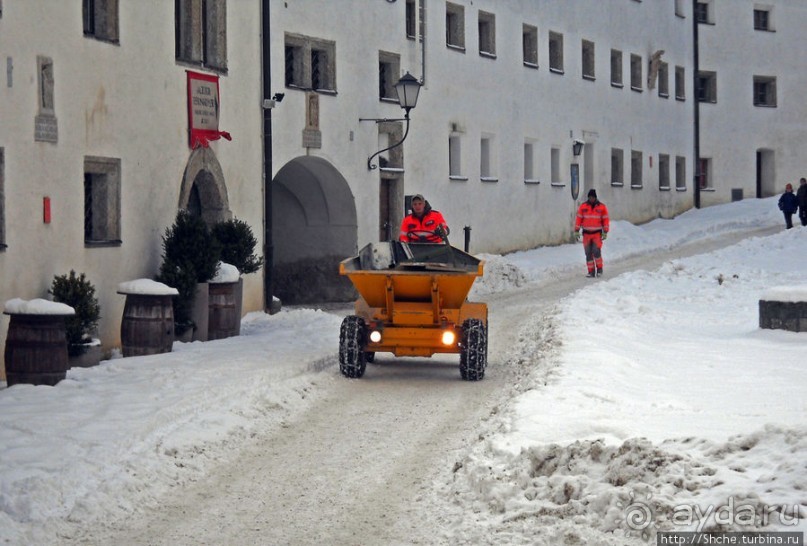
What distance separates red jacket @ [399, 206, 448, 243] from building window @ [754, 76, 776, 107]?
1401 inches

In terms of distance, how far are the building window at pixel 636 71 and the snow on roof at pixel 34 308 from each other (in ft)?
104

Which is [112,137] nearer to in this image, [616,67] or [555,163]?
[555,163]

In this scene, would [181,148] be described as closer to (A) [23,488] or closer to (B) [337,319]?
(B) [337,319]

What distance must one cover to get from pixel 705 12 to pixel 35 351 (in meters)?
39.3

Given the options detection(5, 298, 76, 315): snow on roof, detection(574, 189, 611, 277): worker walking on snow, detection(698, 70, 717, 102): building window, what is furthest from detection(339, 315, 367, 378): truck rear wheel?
detection(698, 70, 717, 102): building window

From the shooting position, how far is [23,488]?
8211 mm

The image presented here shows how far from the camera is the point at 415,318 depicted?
14242mm

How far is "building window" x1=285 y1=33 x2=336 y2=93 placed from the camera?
23.6 metres

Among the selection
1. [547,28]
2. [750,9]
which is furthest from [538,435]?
[750,9]

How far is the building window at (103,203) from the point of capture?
662 inches

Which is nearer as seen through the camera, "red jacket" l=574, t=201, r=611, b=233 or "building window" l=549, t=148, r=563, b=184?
"red jacket" l=574, t=201, r=611, b=233

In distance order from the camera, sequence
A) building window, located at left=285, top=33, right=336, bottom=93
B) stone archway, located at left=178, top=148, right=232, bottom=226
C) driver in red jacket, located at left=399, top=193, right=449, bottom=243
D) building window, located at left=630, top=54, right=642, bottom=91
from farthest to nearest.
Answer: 1. building window, located at left=630, top=54, right=642, bottom=91
2. building window, located at left=285, top=33, right=336, bottom=93
3. stone archway, located at left=178, top=148, right=232, bottom=226
4. driver in red jacket, located at left=399, top=193, right=449, bottom=243

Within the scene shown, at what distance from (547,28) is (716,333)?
65.6 feet

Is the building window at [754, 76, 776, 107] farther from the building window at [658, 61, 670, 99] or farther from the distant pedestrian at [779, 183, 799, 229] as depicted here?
the distant pedestrian at [779, 183, 799, 229]
